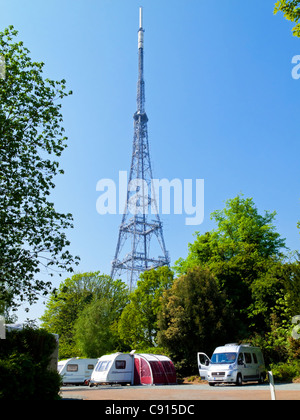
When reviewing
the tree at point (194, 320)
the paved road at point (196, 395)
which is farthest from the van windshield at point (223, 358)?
the tree at point (194, 320)

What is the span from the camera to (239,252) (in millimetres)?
39344

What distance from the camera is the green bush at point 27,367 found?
12797mm

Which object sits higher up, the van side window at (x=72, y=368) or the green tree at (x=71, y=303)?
the green tree at (x=71, y=303)

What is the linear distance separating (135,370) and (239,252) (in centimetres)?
1419

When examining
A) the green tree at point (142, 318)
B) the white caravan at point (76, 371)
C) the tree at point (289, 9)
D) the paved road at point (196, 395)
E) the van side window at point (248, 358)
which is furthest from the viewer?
the green tree at point (142, 318)

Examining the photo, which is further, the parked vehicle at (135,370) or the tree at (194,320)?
the tree at (194,320)

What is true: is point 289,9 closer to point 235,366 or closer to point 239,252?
point 235,366

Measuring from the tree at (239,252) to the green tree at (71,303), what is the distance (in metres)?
16.0

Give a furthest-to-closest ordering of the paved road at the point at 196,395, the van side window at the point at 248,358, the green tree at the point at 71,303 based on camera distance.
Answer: the green tree at the point at 71,303
the van side window at the point at 248,358
the paved road at the point at 196,395

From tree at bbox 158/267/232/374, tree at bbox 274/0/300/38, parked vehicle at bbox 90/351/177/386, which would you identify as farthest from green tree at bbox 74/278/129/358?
tree at bbox 274/0/300/38

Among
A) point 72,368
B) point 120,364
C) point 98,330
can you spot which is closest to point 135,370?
point 120,364

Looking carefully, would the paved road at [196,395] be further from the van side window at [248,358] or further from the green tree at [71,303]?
the green tree at [71,303]

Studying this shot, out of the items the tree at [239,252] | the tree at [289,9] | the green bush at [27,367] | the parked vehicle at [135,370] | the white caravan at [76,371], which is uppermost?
the tree at [289,9]
